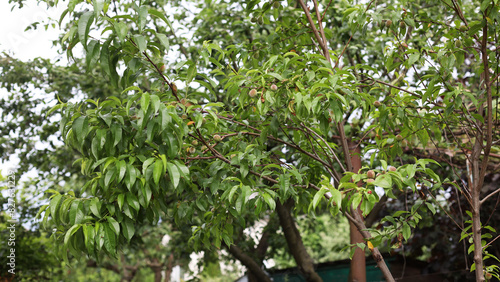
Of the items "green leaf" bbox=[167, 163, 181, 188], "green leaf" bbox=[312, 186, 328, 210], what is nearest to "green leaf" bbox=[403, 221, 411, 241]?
"green leaf" bbox=[312, 186, 328, 210]

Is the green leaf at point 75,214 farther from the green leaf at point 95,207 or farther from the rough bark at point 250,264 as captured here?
the rough bark at point 250,264

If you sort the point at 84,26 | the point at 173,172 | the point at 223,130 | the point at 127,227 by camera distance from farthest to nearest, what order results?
the point at 223,130, the point at 127,227, the point at 173,172, the point at 84,26

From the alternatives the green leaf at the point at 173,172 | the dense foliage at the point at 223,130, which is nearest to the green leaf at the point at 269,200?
the dense foliage at the point at 223,130

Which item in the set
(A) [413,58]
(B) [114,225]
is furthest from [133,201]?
(A) [413,58]

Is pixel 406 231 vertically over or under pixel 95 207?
under

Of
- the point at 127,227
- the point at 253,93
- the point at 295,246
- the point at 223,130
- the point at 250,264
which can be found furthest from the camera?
the point at 250,264

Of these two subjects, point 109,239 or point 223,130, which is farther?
point 223,130

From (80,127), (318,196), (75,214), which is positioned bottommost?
(318,196)

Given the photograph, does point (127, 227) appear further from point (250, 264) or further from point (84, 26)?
point (250, 264)

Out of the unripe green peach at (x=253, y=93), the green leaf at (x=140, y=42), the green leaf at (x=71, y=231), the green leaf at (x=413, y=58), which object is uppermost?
the green leaf at (x=140, y=42)

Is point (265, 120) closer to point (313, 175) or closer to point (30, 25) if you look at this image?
point (313, 175)

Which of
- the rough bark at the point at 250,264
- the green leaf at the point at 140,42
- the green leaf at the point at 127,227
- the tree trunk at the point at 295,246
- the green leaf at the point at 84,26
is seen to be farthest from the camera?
the rough bark at the point at 250,264

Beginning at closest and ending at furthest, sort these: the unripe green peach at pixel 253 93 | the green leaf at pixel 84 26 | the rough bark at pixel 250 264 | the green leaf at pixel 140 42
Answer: the green leaf at pixel 84 26 → the green leaf at pixel 140 42 → the unripe green peach at pixel 253 93 → the rough bark at pixel 250 264

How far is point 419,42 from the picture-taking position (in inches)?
149
